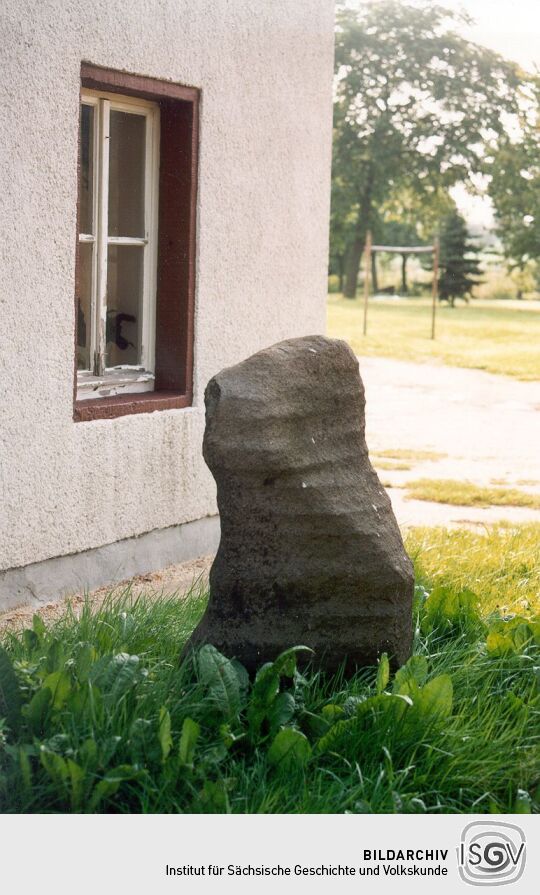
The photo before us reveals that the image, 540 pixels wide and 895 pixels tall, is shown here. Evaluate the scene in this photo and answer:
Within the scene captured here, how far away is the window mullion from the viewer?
6.21 m

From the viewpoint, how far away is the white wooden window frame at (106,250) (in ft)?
20.4

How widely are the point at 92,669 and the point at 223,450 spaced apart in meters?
0.83

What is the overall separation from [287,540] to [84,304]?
2.77 meters

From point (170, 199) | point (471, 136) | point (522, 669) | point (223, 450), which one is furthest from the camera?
point (471, 136)

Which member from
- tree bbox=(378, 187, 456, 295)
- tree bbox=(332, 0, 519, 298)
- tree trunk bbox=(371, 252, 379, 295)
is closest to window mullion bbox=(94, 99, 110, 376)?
tree bbox=(332, 0, 519, 298)

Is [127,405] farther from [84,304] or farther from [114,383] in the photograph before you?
[84,304]

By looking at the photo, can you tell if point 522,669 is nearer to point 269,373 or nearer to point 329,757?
point 329,757

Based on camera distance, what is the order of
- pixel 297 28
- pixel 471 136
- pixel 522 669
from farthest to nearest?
pixel 471 136 → pixel 297 28 → pixel 522 669

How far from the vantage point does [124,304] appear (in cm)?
664

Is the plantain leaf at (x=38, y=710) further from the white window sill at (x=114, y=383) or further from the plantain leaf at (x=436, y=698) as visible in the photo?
the white window sill at (x=114, y=383)

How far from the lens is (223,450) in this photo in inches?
156
